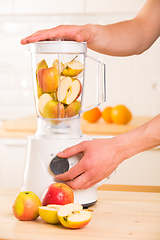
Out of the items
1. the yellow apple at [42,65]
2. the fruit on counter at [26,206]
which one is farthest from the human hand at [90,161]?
the yellow apple at [42,65]

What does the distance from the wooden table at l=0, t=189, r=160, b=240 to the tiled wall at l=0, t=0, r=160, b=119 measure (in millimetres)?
1514

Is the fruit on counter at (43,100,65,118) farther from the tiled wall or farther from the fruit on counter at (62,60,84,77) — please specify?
the tiled wall

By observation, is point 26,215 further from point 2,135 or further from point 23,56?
point 23,56

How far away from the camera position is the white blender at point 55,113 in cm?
87

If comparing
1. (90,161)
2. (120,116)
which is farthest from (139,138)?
(120,116)

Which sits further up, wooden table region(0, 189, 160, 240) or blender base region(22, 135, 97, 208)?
blender base region(22, 135, 97, 208)

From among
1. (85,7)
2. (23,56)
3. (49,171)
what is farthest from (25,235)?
(23,56)

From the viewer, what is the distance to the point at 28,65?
2.53 m

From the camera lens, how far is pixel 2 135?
1982 mm

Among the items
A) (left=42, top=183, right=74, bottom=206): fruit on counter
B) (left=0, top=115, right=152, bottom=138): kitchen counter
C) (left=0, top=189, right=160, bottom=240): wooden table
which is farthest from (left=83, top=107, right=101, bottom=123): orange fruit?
(left=42, top=183, right=74, bottom=206): fruit on counter

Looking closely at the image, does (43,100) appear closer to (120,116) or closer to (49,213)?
(49,213)

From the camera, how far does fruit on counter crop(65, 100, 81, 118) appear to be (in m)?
0.91

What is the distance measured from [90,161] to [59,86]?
190mm

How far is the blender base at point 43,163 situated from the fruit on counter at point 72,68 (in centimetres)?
16
